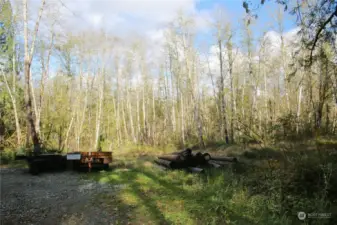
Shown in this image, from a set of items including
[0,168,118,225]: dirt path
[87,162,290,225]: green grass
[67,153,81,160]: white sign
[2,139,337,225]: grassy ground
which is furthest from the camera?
[67,153,81,160]: white sign

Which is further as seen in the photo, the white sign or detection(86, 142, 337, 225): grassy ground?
the white sign

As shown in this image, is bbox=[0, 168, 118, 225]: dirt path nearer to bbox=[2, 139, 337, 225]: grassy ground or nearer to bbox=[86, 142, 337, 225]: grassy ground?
bbox=[2, 139, 337, 225]: grassy ground

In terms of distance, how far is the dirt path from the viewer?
5.09 meters

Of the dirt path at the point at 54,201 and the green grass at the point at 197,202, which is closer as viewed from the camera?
the green grass at the point at 197,202

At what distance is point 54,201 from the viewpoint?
6.22m

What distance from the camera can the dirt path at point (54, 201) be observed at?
200 inches

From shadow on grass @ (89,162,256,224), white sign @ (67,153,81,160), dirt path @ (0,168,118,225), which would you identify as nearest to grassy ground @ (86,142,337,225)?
shadow on grass @ (89,162,256,224)

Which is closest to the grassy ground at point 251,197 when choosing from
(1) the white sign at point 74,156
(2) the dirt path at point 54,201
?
(2) the dirt path at point 54,201

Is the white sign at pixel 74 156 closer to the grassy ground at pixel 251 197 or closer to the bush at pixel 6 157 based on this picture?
the grassy ground at pixel 251 197

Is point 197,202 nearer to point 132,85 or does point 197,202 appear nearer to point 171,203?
point 171,203

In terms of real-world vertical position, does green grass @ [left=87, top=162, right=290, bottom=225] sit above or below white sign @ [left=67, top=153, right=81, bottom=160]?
below

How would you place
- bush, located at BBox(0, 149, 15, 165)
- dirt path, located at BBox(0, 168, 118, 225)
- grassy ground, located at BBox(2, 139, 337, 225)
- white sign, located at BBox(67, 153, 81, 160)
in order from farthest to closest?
bush, located at BBox(0, 149, 15, 165)
white sign, located at BBox(67, 153, 81, 160)
dirt path, located at BBox(0, 168, 118, 225)
grassy ground, located at BBox(2, 139, 337, 225)

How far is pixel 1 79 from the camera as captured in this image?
19141 millimetres

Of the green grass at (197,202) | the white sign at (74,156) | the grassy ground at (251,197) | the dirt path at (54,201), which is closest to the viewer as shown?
the grassy ground at (251,197)
